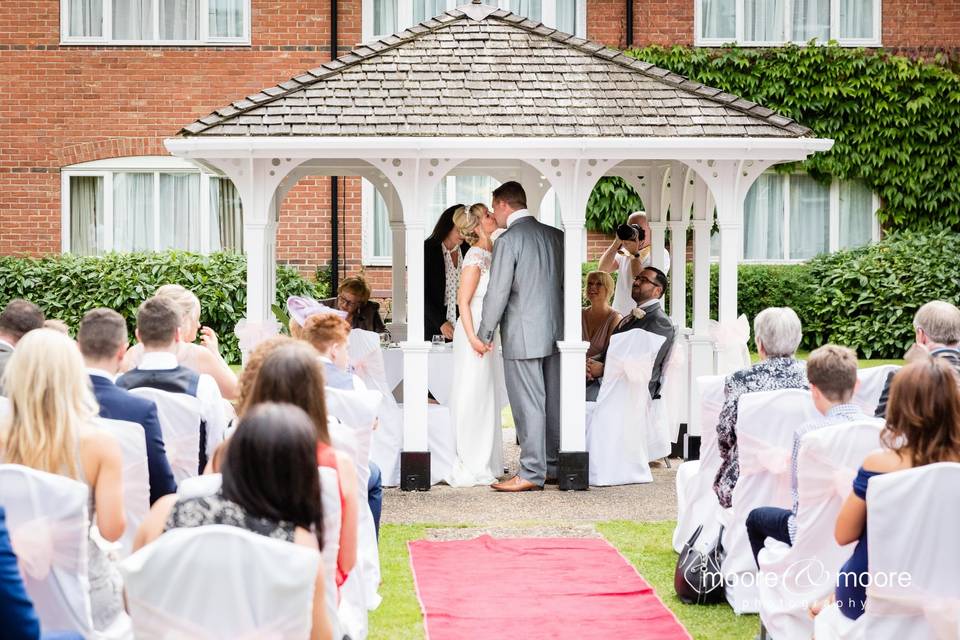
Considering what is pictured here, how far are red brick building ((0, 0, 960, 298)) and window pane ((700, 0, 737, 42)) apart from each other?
2cm

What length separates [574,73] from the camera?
10.4m

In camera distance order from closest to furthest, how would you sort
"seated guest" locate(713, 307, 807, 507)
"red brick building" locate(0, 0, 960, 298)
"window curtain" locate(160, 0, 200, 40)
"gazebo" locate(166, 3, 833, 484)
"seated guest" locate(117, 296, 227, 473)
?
1. "seated guest" locate(117, 296, 227, 473)
2. "seated guest" locate(713, 307, 807, 507)
3. "gazebo" locate(166, 3, 833, 484)
4. "red brick building" locate(0, 0, 960, 298)
5. "window curtain" locate(160, 0, 200, 40)

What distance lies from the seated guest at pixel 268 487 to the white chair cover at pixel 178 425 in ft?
6.51

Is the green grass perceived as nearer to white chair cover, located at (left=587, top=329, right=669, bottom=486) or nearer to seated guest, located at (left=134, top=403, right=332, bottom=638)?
white chair cover, located at (left=587, top=329, right=669, bottom=486)

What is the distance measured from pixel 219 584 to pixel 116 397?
1862 millimetres

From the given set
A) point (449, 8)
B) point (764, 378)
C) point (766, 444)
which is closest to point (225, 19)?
point (449, 8)

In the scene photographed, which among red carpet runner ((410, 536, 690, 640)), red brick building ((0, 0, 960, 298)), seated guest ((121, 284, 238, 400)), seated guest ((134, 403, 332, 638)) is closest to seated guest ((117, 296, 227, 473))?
seated guest ((121, 284, 238, 400))

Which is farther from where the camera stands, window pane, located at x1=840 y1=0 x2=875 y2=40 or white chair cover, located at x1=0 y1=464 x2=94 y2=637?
window pane, located at x1=840 y1=0 x2=875 y2=40

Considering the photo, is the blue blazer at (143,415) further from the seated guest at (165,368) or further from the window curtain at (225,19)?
the window curtain at (225,19)

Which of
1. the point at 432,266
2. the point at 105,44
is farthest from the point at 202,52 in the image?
the point at 432,266

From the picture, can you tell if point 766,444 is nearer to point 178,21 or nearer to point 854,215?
point 854,215

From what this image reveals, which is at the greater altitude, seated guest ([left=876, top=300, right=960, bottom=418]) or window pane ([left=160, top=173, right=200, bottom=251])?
window pane ([left=160, top=173, right=200, bottom=251])

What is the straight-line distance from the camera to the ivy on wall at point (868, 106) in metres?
18.7

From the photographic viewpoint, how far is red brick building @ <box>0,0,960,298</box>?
18.4 meters
